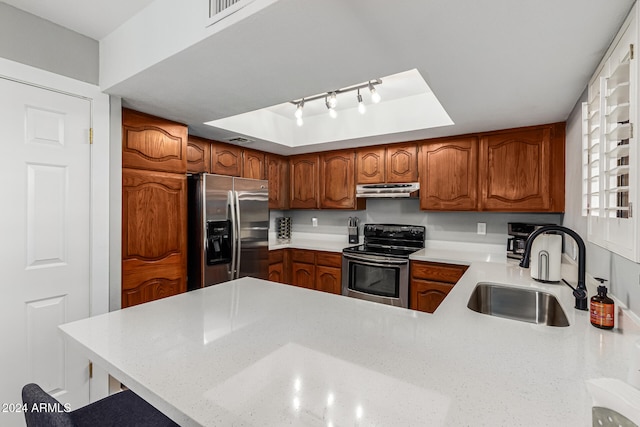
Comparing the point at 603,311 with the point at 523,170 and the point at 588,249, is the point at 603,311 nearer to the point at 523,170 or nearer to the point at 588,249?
the point at 588,249

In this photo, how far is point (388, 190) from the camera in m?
3.23

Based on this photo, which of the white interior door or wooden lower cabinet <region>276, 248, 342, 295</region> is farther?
wooden lower cabinet <region>276, 248, 342, 295</region>

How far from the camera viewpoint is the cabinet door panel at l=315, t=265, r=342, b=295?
3.39 m

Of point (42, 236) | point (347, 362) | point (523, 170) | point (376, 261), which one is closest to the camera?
point (347, 362)

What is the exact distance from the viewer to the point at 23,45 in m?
1.60

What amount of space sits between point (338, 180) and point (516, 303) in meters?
2.32

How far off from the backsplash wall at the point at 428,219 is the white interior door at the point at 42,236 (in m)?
2.57

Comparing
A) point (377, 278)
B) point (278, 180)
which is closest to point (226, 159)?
point (278, 180)

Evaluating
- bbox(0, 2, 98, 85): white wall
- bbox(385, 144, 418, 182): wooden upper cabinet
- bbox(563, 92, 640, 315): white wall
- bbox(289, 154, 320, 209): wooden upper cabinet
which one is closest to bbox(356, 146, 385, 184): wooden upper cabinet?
bbox(385, 144, 418, 182): wooden upper cabinet

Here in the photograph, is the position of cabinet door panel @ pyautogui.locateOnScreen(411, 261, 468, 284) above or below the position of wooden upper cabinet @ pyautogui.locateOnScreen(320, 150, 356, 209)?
below

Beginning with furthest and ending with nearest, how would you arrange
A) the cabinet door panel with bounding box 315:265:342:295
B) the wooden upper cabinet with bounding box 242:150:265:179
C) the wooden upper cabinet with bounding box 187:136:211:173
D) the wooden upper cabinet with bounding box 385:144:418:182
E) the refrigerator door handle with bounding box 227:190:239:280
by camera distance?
the wooden upper cabinet with bounding box 242:150:265:179 < the cabinet door panel with bounding box 315:265:342:295 < the wooden upper cabinet with bounding box 385:144:418:182 < the wooden upper cabinet with bounding box 187:136:211:173 < the refrigerator door handle with bounding box 227:190:239:280

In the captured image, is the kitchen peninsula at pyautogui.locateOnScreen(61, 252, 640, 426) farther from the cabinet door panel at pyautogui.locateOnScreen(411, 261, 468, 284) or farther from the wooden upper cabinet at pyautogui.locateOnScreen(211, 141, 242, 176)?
the wooden upper cabinet at pyautogui.locateOnScreen(211, 141, 242, 176)

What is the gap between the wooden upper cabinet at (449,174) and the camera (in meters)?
2.87

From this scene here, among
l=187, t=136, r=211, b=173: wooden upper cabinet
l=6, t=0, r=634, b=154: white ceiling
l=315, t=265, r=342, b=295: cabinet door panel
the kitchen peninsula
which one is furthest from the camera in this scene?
l=315, t=265, r=342, b=295: cabinet door panel
